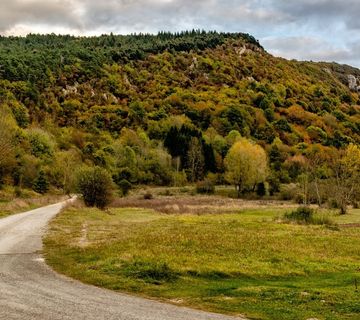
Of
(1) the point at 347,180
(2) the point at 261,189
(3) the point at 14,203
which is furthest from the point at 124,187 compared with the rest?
(1) the point at 347,180

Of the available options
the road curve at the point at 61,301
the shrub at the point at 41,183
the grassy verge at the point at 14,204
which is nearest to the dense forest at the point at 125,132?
the shrub at the point at 41,183

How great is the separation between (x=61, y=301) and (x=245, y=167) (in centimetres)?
Answer: 10074

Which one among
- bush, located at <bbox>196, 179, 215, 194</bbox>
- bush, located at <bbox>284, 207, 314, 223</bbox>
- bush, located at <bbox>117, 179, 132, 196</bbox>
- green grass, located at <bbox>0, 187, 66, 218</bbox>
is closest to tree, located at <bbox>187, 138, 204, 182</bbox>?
bush, located at <bbox>196, 179, 215, 194</bbox>

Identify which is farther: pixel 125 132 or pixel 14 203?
pixel 125 132

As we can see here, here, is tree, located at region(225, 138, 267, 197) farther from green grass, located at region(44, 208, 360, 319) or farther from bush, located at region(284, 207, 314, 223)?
green grass, located at region(44, 208, 360, 319)

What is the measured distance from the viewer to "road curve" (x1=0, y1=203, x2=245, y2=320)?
13953mm

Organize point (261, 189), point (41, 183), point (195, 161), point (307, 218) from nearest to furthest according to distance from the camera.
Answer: point (307, 218) → point (41, 183) → point (261, 189) → point (195, 161)

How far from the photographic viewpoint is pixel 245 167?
376ft

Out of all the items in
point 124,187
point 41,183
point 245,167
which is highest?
point 245,167

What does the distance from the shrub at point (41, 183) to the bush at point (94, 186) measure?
127ft

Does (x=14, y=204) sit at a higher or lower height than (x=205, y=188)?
lower

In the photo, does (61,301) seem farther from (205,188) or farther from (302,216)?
(205,188)

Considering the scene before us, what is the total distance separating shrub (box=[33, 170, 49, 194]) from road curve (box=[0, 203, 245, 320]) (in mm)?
78424

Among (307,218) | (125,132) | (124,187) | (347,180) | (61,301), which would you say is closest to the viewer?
(61,301)
